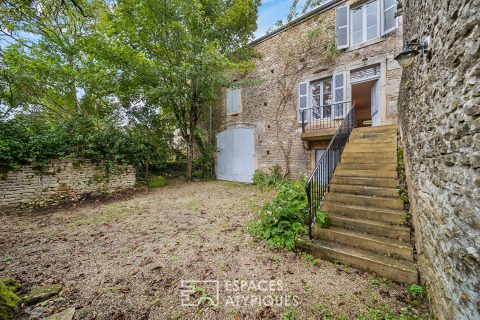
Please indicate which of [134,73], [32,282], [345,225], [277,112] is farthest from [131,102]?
[345,225]

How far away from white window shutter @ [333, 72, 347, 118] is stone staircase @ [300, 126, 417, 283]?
269cm

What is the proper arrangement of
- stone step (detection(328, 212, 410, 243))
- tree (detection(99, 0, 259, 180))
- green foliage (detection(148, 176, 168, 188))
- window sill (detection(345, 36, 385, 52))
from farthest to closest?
1. green foliage (detection(148, 176, 168, 188))
2. tree (detection(99, 0, 259, 180))
3. window sill (detection(345, 36, 385, 52))
4. stone step (detection(328, 212, 410, 243))

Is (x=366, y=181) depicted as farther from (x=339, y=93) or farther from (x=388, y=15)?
(x=388, y=15)

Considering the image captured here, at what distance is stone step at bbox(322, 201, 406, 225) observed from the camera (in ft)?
9.41

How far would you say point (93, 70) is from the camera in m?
6.99

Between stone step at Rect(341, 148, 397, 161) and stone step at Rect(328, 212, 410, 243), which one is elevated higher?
stone step at Rect(341, 148, 397, 161)

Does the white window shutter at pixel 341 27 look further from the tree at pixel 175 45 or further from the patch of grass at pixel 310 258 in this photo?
the patch of grass at pixel 310 258

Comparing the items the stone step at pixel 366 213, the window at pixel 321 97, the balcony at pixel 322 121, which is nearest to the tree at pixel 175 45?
the window at pixel 321 97

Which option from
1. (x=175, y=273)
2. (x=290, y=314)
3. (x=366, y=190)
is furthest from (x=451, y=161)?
(x=175, y=273)

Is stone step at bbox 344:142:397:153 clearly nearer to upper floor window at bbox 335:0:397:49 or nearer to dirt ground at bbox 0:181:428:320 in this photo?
dirt ground at bbox 0:181:428:320

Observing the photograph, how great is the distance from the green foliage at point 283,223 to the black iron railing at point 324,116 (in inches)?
165

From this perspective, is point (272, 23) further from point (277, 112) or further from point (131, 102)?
point (131, 102)

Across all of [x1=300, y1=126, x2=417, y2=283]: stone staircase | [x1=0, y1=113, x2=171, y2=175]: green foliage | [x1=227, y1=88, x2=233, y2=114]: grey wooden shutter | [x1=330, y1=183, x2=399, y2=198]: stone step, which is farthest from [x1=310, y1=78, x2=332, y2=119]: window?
[x1=0, y1=113, x2=171, y2=175]: green foliage

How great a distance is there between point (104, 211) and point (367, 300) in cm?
620
